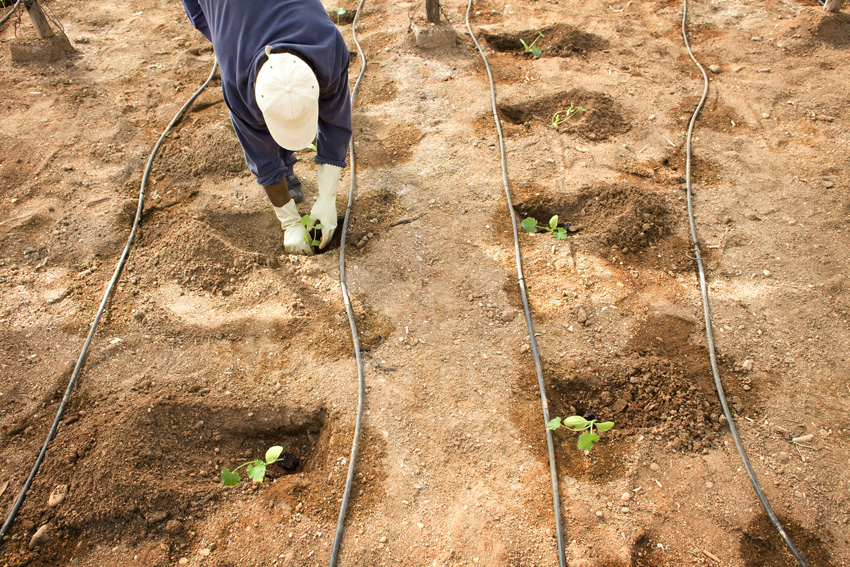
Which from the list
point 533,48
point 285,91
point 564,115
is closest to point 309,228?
point 285,91

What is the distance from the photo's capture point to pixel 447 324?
253 cm

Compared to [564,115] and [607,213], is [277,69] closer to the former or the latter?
[607,213]

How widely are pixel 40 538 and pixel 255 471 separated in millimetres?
797

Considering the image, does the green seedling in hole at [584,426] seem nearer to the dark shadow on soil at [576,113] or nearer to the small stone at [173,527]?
the small stone at [173,527]

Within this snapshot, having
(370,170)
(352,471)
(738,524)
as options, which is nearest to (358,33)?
(370,170)

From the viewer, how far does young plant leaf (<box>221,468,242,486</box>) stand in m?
2.01

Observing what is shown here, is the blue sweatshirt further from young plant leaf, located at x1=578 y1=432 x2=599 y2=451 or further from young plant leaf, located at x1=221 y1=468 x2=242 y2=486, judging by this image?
young plant leaf, located at x1=578 y1=432 x2=599 y2=451

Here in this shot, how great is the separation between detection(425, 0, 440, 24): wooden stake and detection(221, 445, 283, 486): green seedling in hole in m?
4.17

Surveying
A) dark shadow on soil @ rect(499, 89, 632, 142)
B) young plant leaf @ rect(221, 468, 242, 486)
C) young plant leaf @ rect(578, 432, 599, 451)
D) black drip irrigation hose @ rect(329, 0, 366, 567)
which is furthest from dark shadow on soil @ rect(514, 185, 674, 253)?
young plant leaf @ rect(221, 468, 242, 486)

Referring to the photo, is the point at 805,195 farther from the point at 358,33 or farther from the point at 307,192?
the point at 358,33

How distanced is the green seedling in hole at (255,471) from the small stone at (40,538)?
0.63 meters

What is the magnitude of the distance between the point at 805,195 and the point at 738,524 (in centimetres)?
224

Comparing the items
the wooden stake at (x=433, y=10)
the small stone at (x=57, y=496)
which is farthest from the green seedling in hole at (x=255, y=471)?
the wooden stake at (x=433, y=10)

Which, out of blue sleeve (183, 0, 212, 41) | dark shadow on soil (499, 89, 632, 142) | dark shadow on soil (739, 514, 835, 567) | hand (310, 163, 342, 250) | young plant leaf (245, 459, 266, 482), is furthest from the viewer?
dark shadow on soil (499, 89, 632, 142)
